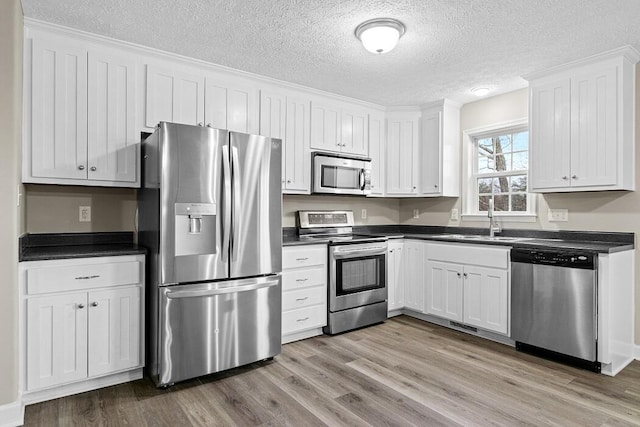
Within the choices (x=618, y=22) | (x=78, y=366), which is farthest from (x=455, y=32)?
(x=78, y=366)

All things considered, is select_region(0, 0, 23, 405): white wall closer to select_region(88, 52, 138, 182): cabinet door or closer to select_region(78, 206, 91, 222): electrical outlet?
select_region(88, 52, 138, 182): cabinet door

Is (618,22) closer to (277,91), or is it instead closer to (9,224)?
(277,91)

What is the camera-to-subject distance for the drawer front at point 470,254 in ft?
10.9

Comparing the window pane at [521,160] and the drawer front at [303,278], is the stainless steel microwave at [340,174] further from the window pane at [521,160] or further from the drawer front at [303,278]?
the window pane at [521,160]

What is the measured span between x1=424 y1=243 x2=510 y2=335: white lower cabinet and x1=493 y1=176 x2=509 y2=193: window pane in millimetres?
941

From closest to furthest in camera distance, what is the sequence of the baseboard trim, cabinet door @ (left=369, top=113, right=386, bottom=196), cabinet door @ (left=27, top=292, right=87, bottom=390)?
the baseboard trim, cabinet door @ (left=27, top=292, right=87, bottom=390), cabinet door @ (left=369, top=113, right=386, bottom=196)

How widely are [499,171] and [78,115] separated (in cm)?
396

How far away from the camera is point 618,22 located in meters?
2.46

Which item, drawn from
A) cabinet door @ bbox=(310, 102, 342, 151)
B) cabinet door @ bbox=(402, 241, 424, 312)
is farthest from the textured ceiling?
cabinet door @ bbox=(402, 241, 424, 312)

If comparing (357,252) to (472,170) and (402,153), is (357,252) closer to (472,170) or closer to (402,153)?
(402,153)

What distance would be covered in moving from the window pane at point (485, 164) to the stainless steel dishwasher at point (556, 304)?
4.43 ft

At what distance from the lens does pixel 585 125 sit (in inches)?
120

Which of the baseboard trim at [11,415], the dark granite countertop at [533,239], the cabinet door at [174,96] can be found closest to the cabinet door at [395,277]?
the dark granite countertop at [533,239]

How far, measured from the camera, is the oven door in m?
3.57
